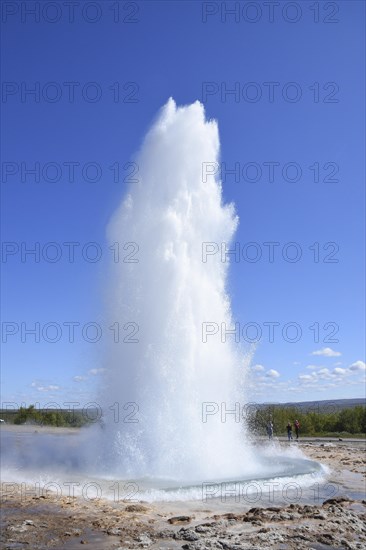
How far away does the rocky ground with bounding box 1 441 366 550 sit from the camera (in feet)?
31.3

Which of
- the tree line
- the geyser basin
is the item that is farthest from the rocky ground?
the tree line

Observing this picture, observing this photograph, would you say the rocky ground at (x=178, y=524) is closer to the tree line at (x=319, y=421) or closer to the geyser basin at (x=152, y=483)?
the geyser basin at (x=152, y=483)

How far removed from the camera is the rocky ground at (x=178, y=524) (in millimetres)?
9555

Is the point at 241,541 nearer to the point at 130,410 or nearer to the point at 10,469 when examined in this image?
the point at 130,410

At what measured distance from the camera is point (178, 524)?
11000mm

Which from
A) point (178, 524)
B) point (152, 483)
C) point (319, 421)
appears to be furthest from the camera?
point (319, 421)

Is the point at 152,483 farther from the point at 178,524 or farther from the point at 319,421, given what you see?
the point at 319,421

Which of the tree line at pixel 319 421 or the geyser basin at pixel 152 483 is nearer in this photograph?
the geyser basin at pixel 152 483

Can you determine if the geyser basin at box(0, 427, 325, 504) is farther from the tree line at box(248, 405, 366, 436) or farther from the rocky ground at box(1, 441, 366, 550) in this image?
the tree line at box(248, 405, 366, 436)

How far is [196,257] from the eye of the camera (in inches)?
865

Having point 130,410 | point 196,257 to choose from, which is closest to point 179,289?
point 196,257

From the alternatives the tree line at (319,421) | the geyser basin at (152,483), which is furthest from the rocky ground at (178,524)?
the tree line at (319,421)

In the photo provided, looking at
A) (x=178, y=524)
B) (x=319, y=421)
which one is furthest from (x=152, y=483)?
(x=319, y=421)

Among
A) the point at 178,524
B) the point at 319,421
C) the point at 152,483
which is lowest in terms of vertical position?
the point at 319,421
